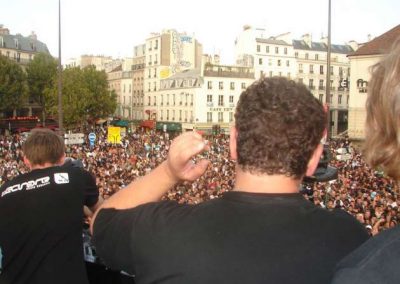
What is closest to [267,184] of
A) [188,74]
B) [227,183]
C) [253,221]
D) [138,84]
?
[253,221]

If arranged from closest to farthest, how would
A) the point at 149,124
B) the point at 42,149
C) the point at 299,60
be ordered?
the point at 42,149
the point at 149,124
the point at 299,60

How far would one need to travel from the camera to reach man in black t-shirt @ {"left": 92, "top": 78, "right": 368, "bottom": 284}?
1.57 metres

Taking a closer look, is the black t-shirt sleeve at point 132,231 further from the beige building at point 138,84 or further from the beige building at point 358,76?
the beige building at point 138,84

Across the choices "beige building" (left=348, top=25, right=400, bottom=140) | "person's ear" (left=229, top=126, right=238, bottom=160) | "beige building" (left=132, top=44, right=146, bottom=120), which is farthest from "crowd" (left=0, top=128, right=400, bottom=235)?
"beige building" (left=132, top=44, right=146, bottom=120)

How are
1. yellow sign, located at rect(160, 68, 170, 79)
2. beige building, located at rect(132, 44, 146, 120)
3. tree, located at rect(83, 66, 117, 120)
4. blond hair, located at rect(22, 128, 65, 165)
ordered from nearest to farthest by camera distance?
blond hair, located at rect(22, 128, 65, 165), tree, located at rect(83, 66, 117, 120), yellow sign, located at rect(160, 68, 170, 79), beige building, located at rect(132, 44, 146, 120)

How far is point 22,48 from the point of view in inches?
3189

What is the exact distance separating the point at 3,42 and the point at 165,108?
32.0 metres

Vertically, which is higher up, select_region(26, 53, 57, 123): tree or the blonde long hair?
select_region(26, 53, 57, 123): tree

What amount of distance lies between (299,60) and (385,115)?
73.2 meters

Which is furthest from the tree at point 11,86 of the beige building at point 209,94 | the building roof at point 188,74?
the beige building at point 209,94

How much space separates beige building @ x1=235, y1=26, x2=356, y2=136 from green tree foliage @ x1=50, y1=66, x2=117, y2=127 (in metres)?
21.0

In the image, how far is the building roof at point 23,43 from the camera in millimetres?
79062

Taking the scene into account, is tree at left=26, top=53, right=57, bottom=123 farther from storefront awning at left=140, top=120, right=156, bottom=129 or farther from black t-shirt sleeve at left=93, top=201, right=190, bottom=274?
black t-shirt sleeve at left=93, top=201, right=190, bottom=274

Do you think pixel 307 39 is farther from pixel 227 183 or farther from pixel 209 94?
pixel 227 183
